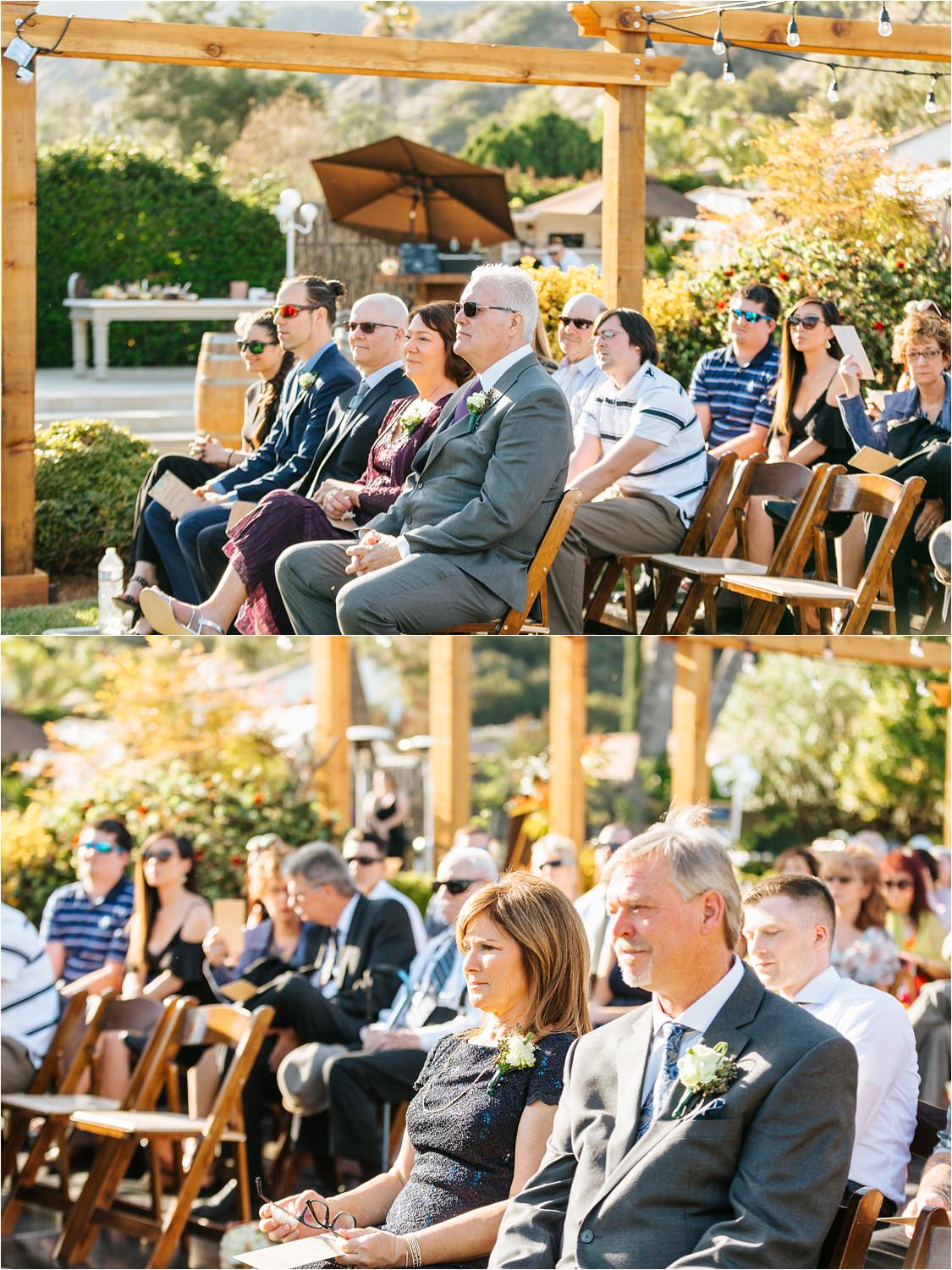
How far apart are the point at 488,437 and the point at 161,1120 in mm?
2533

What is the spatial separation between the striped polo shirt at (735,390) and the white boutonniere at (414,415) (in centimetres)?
234

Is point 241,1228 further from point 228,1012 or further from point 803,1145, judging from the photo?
point 803,1145

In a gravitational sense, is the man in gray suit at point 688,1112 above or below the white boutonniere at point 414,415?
below

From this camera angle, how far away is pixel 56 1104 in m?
5.56

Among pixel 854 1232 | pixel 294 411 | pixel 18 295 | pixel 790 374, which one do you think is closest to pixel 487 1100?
pixel 854 1232

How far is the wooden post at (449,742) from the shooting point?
30.2ft

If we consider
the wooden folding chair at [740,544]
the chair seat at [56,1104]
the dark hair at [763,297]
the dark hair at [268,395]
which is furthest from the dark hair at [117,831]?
the dark hair at [763,297]

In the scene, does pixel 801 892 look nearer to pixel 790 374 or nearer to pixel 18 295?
pixel 790 374

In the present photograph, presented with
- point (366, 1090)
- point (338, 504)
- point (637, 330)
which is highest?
point (637, 330)

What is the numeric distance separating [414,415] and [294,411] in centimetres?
109

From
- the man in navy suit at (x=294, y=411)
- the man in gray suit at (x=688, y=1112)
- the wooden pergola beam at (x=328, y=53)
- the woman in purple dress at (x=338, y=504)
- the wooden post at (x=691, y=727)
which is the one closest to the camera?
the man in gray suit at (x=688, y=1112)

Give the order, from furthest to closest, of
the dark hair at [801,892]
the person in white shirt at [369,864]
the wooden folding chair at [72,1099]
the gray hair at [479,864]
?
the person in white shirt at [369,864], the wooden folding chair at [72,1099], the gray hair at [479,864], the dark hair at [801,892]

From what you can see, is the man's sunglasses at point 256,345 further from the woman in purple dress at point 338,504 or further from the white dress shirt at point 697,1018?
the white dress shirt at point 697,1018

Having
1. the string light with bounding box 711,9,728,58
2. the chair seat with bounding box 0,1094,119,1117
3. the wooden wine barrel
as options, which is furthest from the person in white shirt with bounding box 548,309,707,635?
the wooden wine barrel
